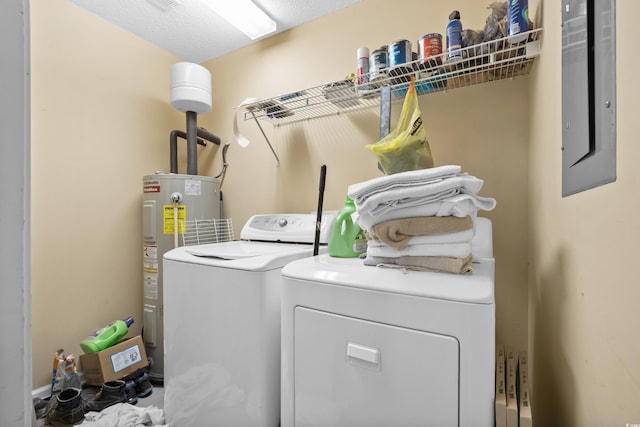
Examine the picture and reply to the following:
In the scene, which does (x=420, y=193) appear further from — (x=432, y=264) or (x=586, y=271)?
(x=586, y=271)

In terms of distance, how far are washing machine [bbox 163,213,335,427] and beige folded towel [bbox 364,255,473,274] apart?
0.46m

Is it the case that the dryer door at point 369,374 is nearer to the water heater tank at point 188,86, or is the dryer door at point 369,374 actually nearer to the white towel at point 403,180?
the white towel at point 403,180

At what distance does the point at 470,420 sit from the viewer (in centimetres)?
67

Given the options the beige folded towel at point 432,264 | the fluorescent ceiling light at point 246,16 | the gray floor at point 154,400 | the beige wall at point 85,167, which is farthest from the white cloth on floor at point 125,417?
the fluorescent ceiling light at point 246,16

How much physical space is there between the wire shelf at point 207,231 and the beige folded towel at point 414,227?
5.17 feet

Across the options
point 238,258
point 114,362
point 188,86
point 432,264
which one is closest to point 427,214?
point 432,264

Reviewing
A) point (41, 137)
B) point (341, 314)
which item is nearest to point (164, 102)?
point (41, 137)

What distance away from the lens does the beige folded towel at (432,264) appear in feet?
2.72

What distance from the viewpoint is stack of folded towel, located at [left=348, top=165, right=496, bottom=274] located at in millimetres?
832

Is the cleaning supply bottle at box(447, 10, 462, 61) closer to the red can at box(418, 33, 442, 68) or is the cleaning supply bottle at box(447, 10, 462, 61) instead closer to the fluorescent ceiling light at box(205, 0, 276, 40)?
the red can at box(418, 33, 442, 68)

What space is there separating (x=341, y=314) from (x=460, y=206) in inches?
18.0

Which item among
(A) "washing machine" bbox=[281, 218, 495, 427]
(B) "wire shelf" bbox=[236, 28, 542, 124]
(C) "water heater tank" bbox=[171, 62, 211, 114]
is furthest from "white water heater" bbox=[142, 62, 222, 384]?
(A) "washing machine" bbox=[281, 218, 495, 427]

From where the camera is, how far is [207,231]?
2.20 meters

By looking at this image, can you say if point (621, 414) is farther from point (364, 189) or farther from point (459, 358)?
point (364, 189)
